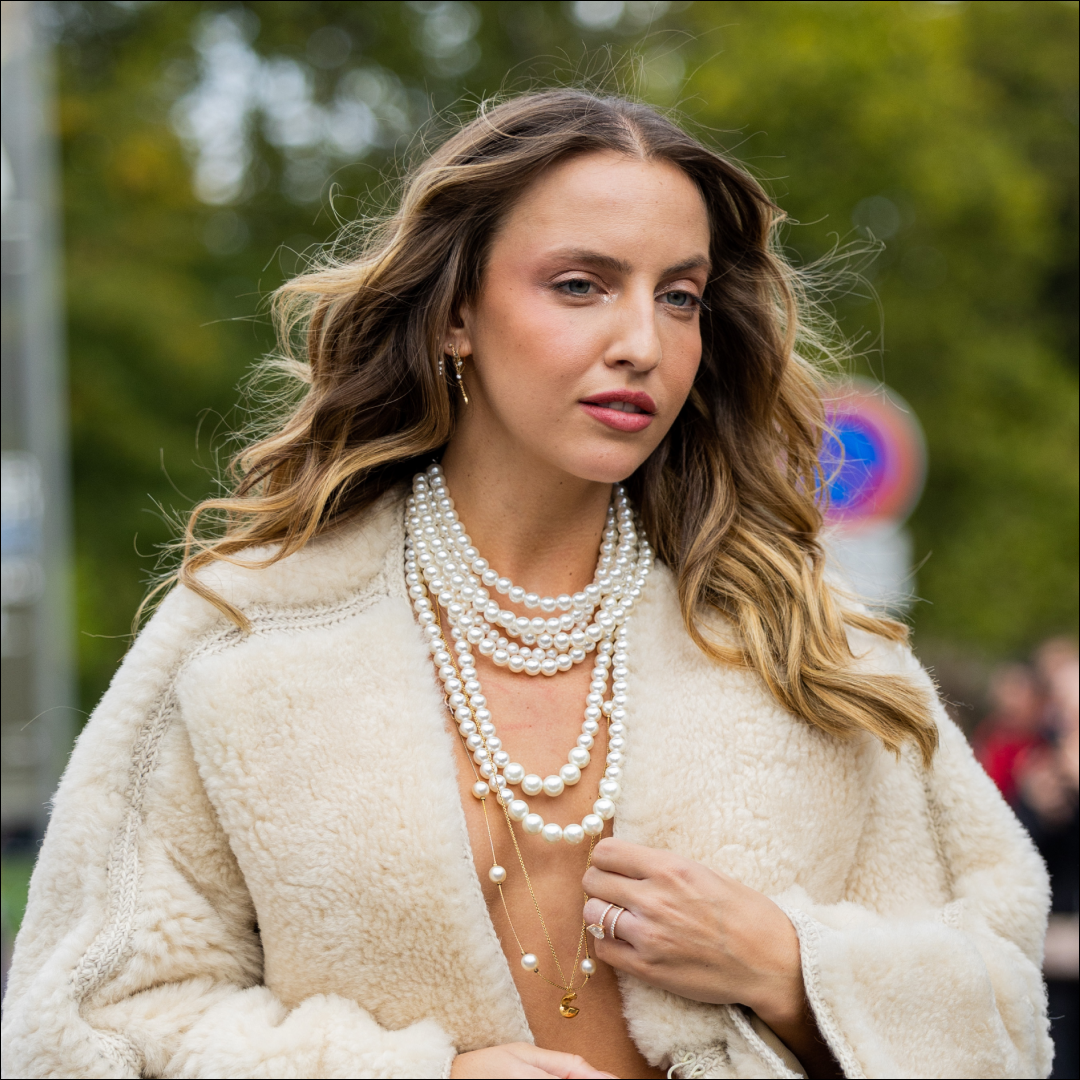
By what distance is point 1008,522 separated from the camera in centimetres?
1778

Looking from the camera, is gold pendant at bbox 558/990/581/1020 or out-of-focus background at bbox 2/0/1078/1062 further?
out-of-focus background at bbox 2/0/1078/1062

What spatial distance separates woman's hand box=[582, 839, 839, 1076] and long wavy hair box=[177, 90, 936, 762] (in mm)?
443

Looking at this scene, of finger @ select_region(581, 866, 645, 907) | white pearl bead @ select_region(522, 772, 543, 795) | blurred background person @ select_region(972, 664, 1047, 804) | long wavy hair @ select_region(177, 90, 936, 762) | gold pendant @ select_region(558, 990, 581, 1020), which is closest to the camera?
finger @ select_region(581, 866, 645, 907)

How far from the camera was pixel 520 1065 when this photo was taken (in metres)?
2.42

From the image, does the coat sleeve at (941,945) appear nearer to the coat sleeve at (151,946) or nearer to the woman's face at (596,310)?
the coat sleeve at (151,946)

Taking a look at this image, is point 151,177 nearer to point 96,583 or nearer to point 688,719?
point 96,583

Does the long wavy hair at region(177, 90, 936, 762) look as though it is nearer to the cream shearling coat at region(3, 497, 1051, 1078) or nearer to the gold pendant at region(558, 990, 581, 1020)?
the cream shearling coat at region(3, 497, 1051, 1078)

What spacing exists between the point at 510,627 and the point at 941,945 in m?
1.06

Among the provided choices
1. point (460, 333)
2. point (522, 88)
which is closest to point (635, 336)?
point (460, 333)

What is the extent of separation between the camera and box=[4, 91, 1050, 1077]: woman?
253 centimetres

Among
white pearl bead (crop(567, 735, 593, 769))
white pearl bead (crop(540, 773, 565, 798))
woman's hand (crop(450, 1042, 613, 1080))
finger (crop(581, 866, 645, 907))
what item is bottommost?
woman's hand (crop(450, 1042, 613, 1080))

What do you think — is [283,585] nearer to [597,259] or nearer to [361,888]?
[361,888]

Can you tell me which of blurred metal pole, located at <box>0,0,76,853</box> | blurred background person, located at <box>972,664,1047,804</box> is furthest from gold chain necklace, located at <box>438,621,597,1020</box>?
blurred metal pole, located at <box>0,0,76,853</box>

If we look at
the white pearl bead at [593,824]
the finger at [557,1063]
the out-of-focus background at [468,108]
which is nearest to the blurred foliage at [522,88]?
the out-of-focus background at [468,108]
